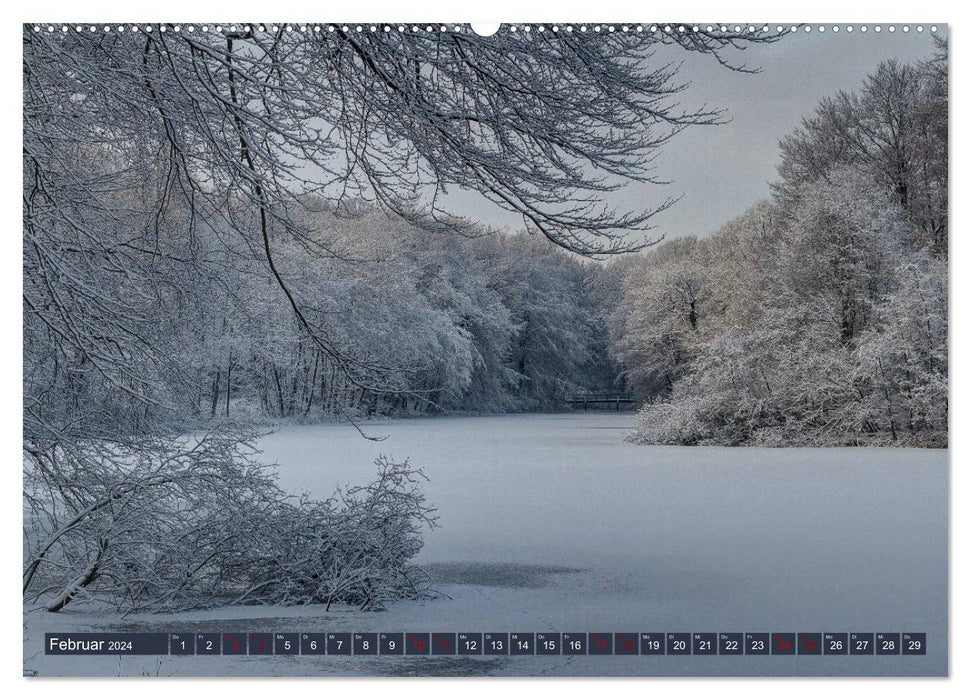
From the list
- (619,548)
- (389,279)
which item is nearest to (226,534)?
(389,279)

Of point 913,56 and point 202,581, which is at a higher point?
point 913,56

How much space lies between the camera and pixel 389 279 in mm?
4531

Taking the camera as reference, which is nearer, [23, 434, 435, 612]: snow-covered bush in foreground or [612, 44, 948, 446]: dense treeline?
[612, 44, 948, 446]: dense treeline

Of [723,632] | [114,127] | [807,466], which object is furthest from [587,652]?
[114,127]

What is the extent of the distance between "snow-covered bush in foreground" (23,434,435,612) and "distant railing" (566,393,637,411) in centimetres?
69

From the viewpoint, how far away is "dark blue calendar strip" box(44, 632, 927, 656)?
3408mm

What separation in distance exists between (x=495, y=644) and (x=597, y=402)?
1247mm

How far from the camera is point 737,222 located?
413cm

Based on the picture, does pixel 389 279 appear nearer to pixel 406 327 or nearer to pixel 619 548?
pixel 406 327

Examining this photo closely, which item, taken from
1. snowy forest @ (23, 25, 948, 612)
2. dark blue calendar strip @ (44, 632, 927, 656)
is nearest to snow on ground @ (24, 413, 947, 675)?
dark blue calendar strip @ (44, 632, 927, 656)

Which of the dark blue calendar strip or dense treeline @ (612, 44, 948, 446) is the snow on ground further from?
dense treeline @ (612, 44, 948, 446)

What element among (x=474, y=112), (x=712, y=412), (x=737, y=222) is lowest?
(x=712, y=412)
